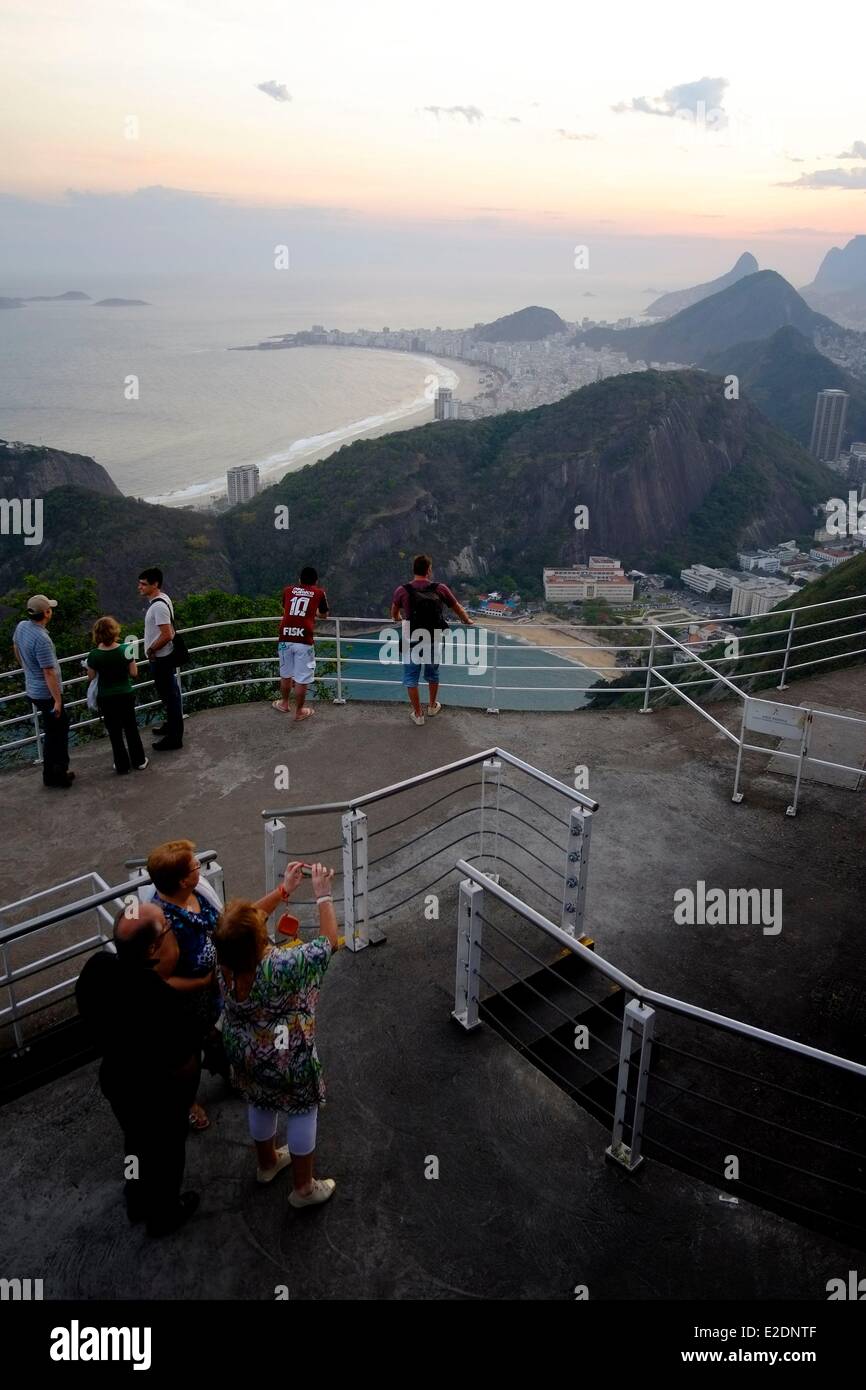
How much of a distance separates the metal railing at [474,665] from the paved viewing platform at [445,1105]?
125 centimetres

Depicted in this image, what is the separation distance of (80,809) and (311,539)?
48.7m

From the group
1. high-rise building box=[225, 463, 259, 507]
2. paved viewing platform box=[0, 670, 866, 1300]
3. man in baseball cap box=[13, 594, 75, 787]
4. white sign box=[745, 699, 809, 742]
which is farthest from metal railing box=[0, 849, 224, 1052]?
high-rise building box=[225, 463, 259, 507]

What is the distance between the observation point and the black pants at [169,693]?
350 inches

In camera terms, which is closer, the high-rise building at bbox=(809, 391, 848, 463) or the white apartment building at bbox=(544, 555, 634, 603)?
the white apartment building at bbox=(544, 555, 634, 603)

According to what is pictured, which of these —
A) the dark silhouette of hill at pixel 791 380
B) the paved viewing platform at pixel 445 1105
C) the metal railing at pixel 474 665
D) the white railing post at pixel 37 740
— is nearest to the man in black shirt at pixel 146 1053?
the paved viewing platform at pixel 445 1105

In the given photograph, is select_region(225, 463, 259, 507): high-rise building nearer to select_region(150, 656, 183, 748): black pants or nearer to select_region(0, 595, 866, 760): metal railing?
select_region(0, 595, 866, 760): metal railing

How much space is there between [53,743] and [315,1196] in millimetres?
5583

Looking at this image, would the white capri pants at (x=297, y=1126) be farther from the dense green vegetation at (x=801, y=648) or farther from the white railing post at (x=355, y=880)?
the dense green vegetation at (x=801, y=648)

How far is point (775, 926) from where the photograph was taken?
22.3ft

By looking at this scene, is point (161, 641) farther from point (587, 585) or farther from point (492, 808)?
point (587, 585)

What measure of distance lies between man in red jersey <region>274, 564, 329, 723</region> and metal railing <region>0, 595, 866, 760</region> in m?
→ 0.34

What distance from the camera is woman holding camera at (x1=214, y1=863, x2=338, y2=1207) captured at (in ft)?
12.1

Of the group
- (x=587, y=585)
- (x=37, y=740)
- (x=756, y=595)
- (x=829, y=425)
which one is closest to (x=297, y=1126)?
(x=37, y=740)

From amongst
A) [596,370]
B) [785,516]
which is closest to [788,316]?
[596,370]
